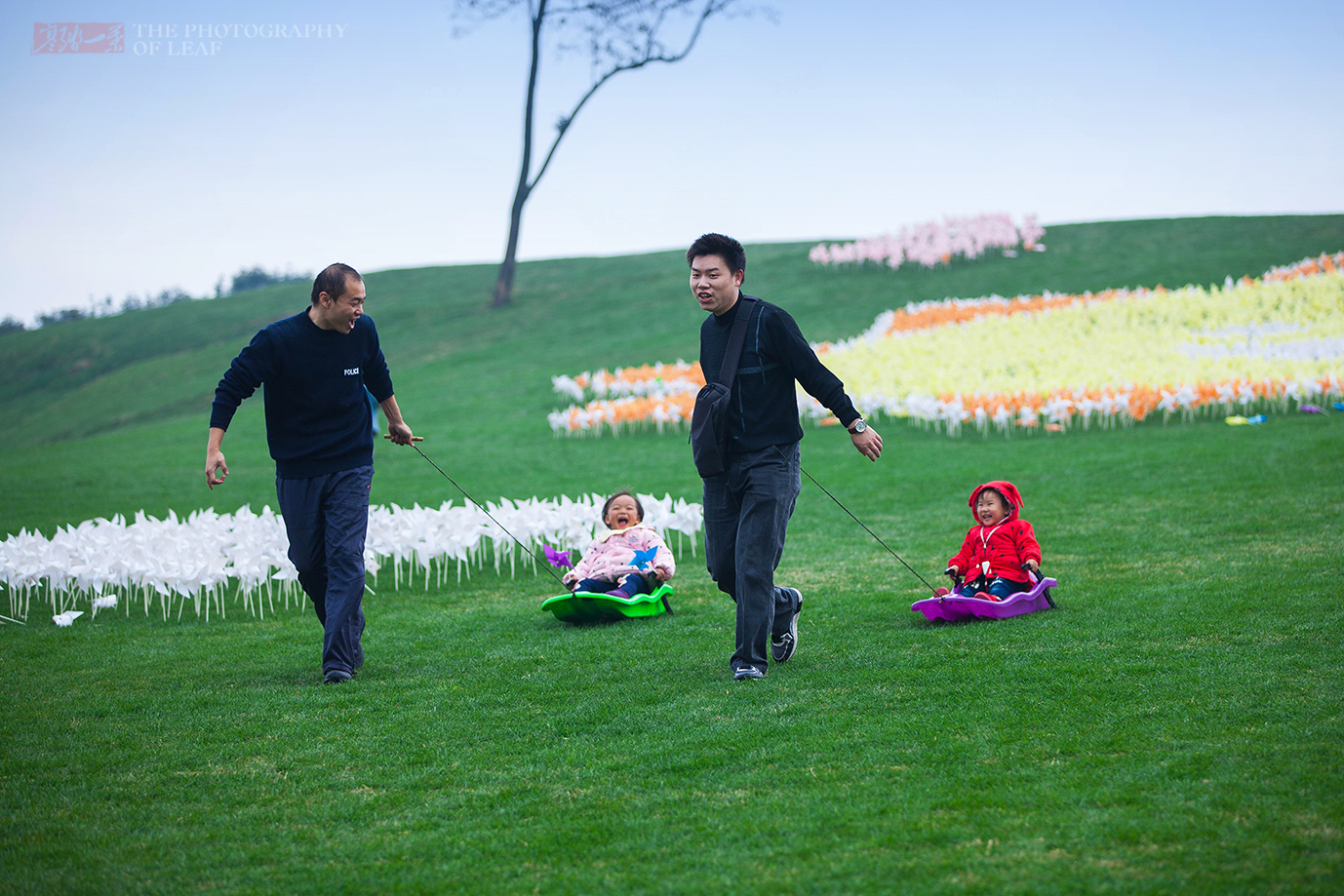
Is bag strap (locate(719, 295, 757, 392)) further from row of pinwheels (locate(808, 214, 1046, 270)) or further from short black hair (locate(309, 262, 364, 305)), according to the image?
row of pinwheels (locate(808, 214, 1046, 270))

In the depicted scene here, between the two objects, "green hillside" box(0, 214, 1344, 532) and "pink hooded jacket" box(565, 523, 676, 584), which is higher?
"green hillside" box(0, 214, 1344, 532)

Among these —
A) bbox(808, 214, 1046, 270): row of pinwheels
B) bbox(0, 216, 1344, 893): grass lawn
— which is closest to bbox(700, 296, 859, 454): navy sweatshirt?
bbox(0, 216, 1344, 893): grass lawn

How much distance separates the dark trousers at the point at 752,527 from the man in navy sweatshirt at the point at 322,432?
2151mm

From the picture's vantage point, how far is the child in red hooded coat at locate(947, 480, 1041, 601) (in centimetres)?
707

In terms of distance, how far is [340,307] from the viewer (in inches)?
249

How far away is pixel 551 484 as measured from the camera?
50.0 ft

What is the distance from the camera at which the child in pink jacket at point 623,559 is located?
791 cm

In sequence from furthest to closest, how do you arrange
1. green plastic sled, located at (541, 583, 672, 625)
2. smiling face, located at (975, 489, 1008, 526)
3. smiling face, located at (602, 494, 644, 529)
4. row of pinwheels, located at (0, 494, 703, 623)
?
row of pinwheels, located at (0, 494, 703, 623) → smiling face, located at (602, 494, 644, 529) → green plastic sled, located at (541, 583, 672, 625) → smiling face, located at (975, 489, 1008, 526)

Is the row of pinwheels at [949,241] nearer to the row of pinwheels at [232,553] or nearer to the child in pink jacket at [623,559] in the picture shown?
the row of pinwheels at [232,553]

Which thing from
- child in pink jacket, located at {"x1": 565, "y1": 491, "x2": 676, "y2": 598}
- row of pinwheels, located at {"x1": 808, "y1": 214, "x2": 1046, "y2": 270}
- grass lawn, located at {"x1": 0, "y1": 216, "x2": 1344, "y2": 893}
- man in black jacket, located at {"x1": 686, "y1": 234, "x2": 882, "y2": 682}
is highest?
row of pinwheels, located at {"x1": 808, "y1": 214, "x2": 1046, "y2": 270}

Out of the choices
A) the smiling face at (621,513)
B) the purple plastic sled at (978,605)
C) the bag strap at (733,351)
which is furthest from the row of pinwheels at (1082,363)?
the bag strap at (733,351)

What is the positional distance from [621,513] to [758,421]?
286 centimetres

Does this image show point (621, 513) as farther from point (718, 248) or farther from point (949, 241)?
point (949, 241)

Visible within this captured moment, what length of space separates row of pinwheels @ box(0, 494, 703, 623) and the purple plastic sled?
371 cm
